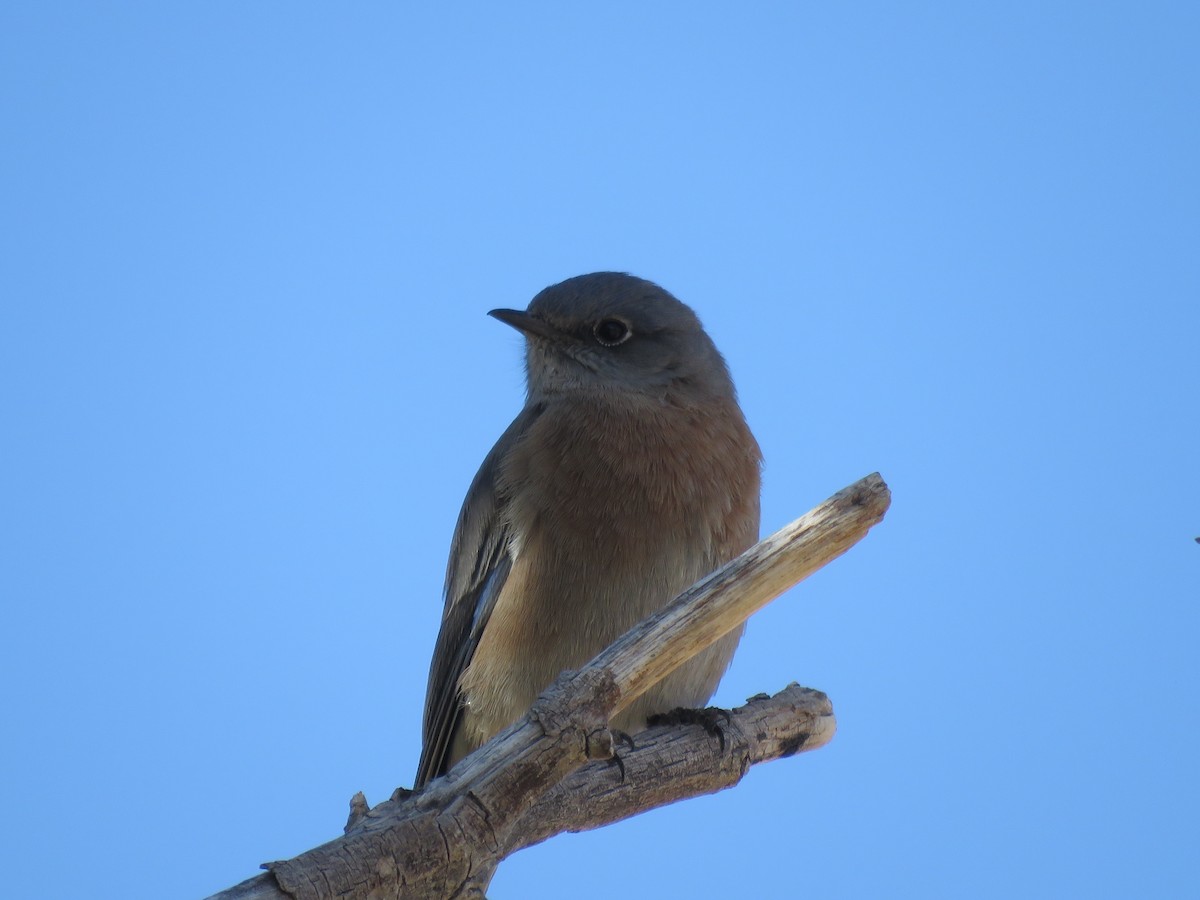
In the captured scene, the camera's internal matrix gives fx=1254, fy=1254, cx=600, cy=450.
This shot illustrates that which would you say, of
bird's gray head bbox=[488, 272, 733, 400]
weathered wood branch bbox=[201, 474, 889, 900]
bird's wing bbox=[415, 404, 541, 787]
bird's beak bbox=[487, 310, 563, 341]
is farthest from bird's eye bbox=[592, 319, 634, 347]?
weathered wood branch bbox=[201, 474, 889, 900]

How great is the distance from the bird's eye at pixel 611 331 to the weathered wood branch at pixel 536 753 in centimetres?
279

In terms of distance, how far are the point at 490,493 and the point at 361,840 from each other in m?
2.77

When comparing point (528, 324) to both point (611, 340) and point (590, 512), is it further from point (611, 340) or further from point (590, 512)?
point (590, 512)

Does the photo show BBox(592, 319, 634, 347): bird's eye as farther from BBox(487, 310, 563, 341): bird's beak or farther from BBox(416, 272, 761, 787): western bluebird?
BBox(487, 310, 563, 341): bird's beak

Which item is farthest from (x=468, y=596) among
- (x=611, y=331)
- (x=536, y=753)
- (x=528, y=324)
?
(x=536, y=753)

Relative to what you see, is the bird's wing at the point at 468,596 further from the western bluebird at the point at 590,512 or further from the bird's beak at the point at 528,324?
the bird's beak at the point at 528,324

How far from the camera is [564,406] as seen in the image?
692 cm

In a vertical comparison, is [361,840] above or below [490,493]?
below

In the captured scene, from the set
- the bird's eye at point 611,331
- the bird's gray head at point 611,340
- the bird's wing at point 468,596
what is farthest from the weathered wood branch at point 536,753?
the bird's eye at point 611,331

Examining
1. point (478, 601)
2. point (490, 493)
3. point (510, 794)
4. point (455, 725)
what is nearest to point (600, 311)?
point (490, 493)

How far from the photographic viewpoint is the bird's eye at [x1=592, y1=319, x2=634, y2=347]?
7.23 m

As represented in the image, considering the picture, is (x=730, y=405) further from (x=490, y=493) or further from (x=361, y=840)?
(x=361, y=840)

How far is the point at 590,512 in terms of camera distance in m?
6.31

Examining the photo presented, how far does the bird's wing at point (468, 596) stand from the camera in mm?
6684
